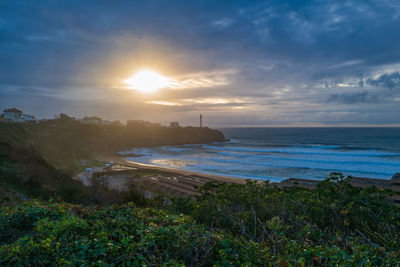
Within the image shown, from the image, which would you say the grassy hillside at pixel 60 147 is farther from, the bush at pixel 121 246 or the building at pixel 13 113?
the bush at pixel 121 246

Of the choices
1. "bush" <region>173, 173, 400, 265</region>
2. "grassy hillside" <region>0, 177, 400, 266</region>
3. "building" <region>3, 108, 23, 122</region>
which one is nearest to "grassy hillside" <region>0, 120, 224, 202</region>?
"building" <region>3, 108, 23, 122</region>

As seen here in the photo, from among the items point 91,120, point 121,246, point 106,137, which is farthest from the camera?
point 91,120

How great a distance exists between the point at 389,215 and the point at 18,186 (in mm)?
12219

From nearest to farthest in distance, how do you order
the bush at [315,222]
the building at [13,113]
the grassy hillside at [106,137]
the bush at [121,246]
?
the bush at [121,246] < the bush at [315,222] < the grassy hillside at [106,137] < the building at [13,113]

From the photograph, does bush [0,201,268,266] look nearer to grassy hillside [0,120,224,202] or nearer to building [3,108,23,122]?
grassy hillside [0,120,224,202]

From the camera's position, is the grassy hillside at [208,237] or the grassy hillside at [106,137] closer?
the grassy hillside at [208,237]

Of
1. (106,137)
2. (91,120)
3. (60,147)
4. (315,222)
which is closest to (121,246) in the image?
(315,222)

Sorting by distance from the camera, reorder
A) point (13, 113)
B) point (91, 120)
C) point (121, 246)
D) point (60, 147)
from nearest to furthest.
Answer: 1. point (121, 246)
2. point (60, 147)
3. point (13, 113)
4. point (91, 120)

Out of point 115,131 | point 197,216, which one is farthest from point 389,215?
point 115,131

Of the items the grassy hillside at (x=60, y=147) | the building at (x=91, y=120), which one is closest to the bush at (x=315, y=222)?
the grassy hillside at (x=60, y=147)

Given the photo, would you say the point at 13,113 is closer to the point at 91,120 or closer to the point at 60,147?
the point at 60,147

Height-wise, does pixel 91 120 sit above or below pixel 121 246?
above

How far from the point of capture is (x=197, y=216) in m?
4.72

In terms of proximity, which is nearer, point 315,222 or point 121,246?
point 121,246
